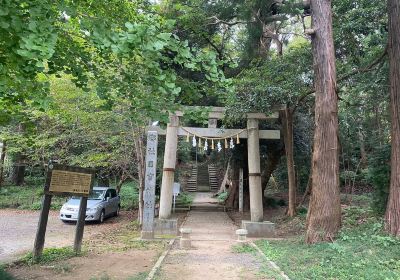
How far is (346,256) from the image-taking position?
6520mm

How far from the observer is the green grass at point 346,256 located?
5634 millimetres

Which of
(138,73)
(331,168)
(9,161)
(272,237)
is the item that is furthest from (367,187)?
(9,161)

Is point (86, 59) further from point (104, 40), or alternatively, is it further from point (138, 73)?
point (104, 40)

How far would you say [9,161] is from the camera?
964 inches

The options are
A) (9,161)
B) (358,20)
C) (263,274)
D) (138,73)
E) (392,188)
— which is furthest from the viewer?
(9,161)

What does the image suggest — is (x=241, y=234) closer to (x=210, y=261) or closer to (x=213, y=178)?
(x=210, y=261)

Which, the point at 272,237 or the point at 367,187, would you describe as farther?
the point at 367,187

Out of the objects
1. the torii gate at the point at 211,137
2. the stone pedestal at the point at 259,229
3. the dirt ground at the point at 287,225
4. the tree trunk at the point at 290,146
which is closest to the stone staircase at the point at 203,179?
the dirt ground at the point at 287,225

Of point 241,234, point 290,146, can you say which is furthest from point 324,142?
point 290,146

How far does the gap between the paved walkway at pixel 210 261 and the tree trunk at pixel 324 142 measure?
5.92ft

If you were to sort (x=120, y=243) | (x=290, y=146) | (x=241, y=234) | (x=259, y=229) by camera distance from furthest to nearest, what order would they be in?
(x=290, y=146)
(x=259, y=229)
(x=241, y=234)
(x=120, y=243)

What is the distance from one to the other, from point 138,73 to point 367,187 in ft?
62.6

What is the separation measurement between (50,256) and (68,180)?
160cm

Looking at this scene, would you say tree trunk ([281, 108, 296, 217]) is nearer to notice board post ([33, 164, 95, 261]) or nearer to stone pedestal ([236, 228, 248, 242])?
stone pedestal ([236, 228, 248, 242])
